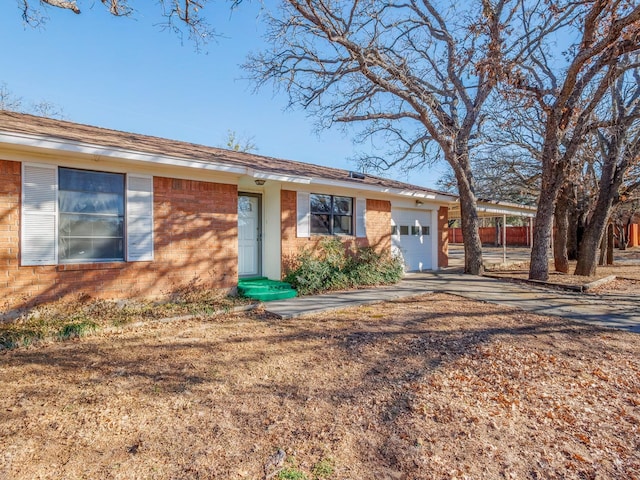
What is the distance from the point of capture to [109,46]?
29.9ft

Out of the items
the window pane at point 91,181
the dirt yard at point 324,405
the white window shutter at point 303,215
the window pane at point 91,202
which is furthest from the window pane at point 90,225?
the white window shutter at point 303,215

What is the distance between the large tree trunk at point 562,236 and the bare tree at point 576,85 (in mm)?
2980

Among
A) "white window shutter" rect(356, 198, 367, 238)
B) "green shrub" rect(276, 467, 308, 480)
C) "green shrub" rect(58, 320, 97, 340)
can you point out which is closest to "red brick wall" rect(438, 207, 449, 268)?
"white window shutter" rect(356, 198, 367, 238)

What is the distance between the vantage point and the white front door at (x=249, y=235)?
8.93 metres

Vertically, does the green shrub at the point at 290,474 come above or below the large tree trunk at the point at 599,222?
below

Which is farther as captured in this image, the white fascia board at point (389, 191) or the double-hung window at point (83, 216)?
the white fascia board at point (389, 191)

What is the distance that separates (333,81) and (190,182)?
243 inches

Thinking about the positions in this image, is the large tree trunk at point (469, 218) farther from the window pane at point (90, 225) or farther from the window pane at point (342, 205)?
the window pane at point (90, 225)

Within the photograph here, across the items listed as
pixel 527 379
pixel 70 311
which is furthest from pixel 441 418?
pixel 70 311

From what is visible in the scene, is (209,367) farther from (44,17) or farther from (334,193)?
(44,17)

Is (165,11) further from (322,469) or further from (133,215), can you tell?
(322,469)

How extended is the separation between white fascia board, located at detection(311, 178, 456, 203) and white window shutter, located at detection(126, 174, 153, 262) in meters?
3.65

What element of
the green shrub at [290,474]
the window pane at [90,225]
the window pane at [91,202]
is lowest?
the green shrub at [290,474]

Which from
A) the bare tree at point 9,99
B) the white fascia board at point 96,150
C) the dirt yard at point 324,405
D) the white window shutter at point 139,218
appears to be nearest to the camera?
the dirt yard at point 324,405
